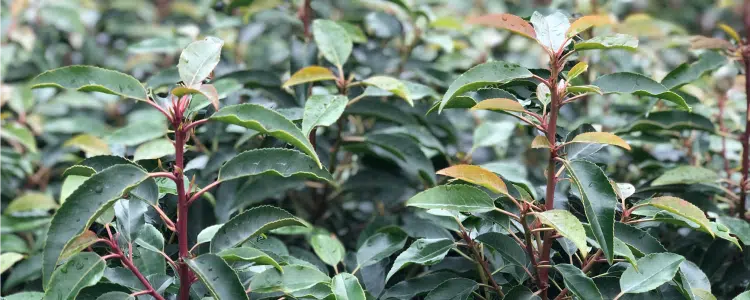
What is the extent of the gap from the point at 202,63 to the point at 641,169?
1225 mm

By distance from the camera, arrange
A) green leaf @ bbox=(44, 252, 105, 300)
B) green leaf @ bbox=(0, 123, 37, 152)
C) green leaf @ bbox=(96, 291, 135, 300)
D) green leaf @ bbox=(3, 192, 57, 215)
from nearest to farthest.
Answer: green leaf @ bbox=(44, 252, 105, 300) < green leaf @ bbox=(96, 291, 135, 300) < green leaf @ bbox=(3, 192, 57, 215) < green leaf @ bbox=(0, 123, 37, 152)

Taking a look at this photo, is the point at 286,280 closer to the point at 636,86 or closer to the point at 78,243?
the point at 78,243

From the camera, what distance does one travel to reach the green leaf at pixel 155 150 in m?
1.62

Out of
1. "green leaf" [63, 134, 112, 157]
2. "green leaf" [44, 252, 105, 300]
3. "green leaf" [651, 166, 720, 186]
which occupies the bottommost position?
"green leaf" [63, 134, 112, 157]

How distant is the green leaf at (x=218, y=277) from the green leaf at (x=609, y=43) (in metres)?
0.66

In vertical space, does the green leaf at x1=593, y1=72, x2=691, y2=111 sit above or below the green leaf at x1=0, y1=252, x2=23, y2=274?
above

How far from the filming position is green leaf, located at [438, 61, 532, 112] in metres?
1.27

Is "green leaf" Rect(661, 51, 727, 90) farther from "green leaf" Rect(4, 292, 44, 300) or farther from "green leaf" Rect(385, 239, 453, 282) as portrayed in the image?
"green leaf" Rect(4, 292, 44, 300)

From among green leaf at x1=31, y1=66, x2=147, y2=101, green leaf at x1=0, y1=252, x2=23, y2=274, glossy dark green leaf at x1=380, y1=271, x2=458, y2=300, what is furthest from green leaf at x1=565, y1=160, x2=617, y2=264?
green leaf at x1=0, y1=252, x2=23, y2=274

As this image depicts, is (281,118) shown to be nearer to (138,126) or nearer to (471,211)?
(471,211)

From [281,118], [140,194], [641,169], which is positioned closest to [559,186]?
[641,169]

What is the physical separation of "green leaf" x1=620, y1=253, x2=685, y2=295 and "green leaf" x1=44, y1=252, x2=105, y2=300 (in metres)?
0.84

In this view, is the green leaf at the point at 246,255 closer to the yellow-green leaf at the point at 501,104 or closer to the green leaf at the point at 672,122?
the yellow-green leaf at the point at 501,104

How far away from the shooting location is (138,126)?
Result: 1.85 meters
